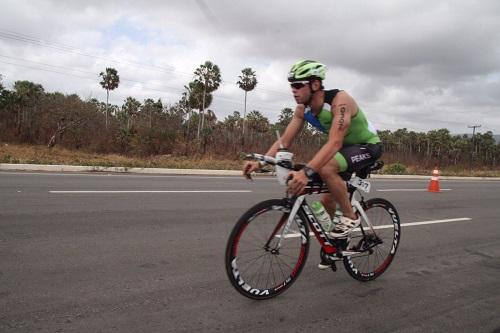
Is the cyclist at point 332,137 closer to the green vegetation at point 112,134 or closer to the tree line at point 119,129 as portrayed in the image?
the green vegetation at point 112,134

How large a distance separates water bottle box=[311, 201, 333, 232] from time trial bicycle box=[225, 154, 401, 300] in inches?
1.2

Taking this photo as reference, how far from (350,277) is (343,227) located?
84cm

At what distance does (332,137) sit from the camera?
3.05 m

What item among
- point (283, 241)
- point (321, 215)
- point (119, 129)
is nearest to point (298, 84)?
point (321, 215)

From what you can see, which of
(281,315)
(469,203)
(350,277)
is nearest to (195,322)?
(281,315)

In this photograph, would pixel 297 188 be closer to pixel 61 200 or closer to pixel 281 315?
pixel 281 315

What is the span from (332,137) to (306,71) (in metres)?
0.55

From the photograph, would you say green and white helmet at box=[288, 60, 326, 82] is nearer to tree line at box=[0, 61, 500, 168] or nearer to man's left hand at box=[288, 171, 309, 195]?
man's left hand at box=[288, 171, 309, 195]

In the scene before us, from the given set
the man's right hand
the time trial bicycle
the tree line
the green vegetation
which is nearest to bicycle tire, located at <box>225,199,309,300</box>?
the time trial bicycle

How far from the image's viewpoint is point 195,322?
9.27 feet

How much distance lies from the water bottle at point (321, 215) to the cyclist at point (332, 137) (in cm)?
10

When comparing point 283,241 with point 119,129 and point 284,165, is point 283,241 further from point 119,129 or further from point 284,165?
point 119,129

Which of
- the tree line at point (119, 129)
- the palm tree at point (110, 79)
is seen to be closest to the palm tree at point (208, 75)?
the tree line at point (119, 129)

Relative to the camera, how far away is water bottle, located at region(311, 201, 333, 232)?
3.37 m
